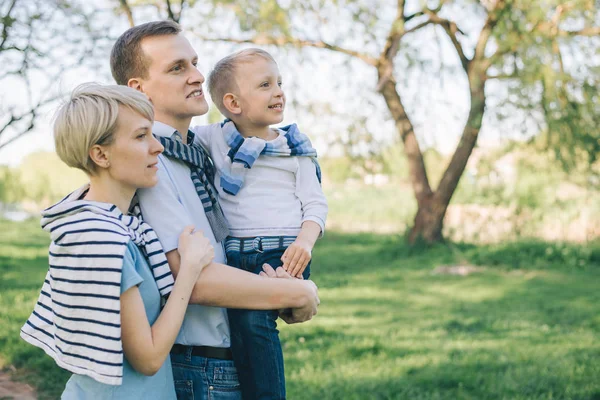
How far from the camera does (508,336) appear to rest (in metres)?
6.83

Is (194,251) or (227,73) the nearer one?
(194,251)

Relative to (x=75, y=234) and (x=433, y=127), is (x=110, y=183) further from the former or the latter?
(x=433, y=127)

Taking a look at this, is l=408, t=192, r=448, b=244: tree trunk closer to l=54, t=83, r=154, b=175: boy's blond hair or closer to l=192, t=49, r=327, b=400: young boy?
l=192, t=49, r=327, b=400: young boy

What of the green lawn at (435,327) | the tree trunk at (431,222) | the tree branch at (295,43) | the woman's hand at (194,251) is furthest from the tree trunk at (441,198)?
the woman's hand at (194,251)

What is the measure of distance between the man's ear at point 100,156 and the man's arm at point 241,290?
10.7 inches

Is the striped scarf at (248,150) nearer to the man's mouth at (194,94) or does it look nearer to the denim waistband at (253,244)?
the denim waistband at (253,244)

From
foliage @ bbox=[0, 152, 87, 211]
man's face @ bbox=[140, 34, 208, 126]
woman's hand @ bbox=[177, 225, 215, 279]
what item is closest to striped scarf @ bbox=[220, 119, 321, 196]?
man's face @ bbox=[140, 34, 208, 126]

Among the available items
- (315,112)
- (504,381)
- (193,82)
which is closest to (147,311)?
(193,82)

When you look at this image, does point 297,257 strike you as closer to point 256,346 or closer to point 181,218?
point 256,346

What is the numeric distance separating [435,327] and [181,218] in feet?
18.8

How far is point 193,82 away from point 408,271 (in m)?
9.66

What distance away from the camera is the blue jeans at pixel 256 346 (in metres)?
2.07

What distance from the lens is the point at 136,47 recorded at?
203cm

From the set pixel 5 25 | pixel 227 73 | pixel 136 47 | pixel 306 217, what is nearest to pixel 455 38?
pixel 5 25
